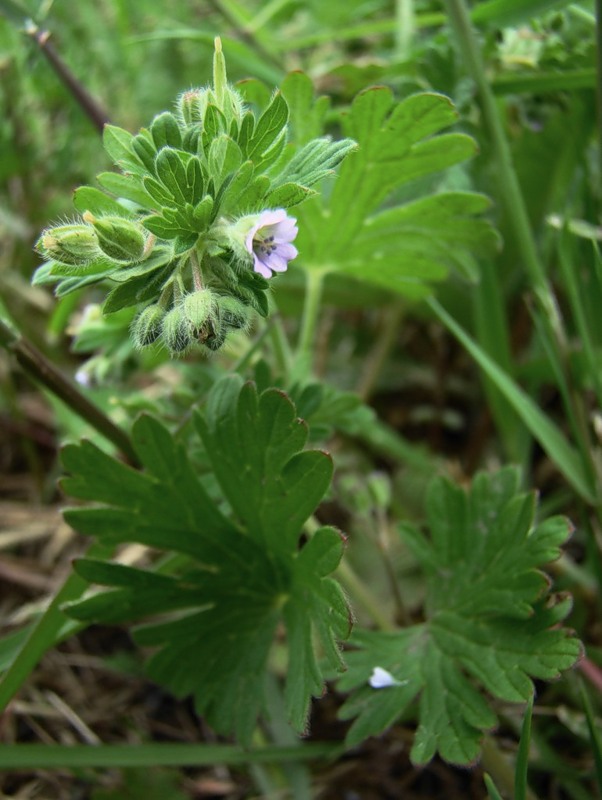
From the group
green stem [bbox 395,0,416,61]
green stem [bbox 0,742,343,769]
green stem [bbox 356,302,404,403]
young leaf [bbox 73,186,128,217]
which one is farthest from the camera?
green stem [bbox 356,302,404,403]

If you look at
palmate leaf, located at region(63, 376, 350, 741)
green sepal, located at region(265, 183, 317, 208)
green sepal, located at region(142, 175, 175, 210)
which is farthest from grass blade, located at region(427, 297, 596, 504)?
green sepal, located at region(142, 175, 175, 210)

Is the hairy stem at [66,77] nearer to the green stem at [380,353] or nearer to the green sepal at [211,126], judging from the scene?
the green sepal at [211,126]

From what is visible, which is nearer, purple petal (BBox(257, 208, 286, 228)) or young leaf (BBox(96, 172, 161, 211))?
purple petal (BBox(257, 208, 286, 228))

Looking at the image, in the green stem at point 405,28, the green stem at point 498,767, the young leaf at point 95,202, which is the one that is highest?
the young leaf at point 95,202

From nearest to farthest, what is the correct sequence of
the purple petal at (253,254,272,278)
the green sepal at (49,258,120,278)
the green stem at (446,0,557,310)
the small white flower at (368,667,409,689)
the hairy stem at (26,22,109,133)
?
the purple petal at (253,254,272,278) → the green sepal at (49,258,120,278) → the small white flower at (368,667,409,689) → the green stem at (446,0,557,310) → the hairy stem at (26,22,109,133)

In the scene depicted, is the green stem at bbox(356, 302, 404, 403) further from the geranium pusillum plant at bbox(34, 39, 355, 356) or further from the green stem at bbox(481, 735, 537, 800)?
the geranium pusillum plant at bbox(34, 39, 355, 356)

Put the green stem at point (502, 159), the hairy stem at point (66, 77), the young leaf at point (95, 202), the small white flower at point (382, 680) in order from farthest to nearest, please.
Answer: the hairy stem at point (66, 77), the green stem at point (502, 159), the small white flower at point (382, 680), the young leaf at point (95, 202)

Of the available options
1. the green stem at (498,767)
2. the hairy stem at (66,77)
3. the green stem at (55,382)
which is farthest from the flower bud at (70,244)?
the green stem at (498,767)
